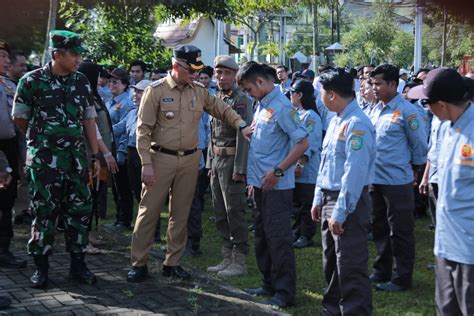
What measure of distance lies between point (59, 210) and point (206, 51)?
30438 millimetres

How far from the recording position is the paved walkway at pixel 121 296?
5012 millimetres

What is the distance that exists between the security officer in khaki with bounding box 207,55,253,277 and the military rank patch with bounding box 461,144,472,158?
2844mm

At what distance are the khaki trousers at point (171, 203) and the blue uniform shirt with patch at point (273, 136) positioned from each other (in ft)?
2.28

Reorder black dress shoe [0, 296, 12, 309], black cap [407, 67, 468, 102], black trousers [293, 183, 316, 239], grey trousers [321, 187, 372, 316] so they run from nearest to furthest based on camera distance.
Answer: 1. black cap [407, 67, 468, 102]
2. grey trousers [321, 187, 372, 316]
3. black dress shoe [0, 296, 12, 309]
4. black trousers [293, 183, 316, 239]

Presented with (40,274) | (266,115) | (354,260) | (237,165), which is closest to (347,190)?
(354,260)

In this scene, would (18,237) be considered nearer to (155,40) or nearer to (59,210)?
(59,210)

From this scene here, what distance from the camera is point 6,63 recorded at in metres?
6.56

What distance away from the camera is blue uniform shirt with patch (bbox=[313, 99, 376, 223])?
425cm

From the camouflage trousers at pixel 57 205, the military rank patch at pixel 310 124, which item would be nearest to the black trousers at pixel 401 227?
the military rank patch at pixel 310 124

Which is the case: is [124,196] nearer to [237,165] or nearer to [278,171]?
[237,165]

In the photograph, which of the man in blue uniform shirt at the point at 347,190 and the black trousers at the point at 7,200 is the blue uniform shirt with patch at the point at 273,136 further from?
the black trousers at the point at 7,200

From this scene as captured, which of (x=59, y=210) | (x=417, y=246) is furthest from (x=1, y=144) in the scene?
(x=417, y=246)

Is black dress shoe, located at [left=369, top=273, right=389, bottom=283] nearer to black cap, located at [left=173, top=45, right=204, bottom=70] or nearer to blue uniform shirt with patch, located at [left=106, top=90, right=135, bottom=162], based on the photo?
black cap, located at [left=173, top=45, right=204, bottom=70]

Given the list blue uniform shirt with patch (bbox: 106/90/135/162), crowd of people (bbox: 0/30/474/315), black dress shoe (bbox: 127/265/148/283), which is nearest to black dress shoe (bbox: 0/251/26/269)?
crowd of people (bbox: 0/30/474/315)
